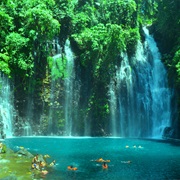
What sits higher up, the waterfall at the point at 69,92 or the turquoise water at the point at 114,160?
the waterfall at the point at 69,92

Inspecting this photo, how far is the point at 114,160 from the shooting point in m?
21.1

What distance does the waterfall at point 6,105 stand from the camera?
32.9 m

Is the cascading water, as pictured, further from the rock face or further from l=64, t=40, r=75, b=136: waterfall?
l=64, t=40, r=75, b=136: waterfall

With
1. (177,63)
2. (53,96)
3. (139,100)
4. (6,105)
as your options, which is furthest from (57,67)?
(177,63)

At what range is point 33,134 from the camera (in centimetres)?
3453

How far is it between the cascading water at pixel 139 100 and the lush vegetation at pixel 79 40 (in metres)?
1.35

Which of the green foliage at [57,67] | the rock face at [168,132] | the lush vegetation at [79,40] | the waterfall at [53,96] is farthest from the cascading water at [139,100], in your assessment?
the waterfall at [53,96]

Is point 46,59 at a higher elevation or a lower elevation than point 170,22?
lower

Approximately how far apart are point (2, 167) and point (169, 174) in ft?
29.2

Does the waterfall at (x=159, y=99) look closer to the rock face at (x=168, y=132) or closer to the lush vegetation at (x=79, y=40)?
the rock face at (x=168, y=132)

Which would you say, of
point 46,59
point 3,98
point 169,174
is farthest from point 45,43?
point 169,174

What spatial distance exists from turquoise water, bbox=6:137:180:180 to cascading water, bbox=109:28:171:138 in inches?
386

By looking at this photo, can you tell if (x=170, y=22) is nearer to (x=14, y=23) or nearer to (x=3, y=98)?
(x=14, y=23)

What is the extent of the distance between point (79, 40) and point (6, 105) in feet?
35.8
